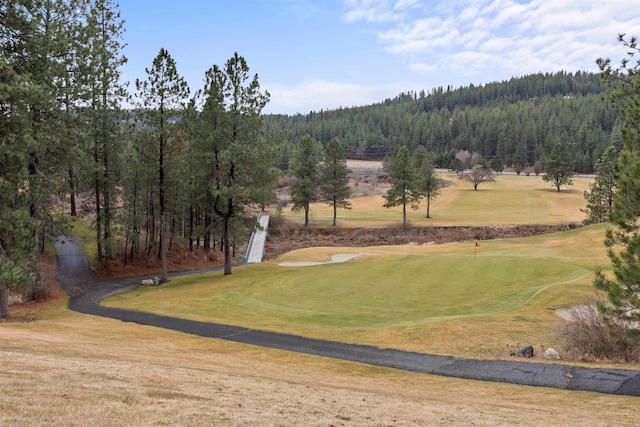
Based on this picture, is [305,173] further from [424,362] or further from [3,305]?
[424,362]

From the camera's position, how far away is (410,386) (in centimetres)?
1350

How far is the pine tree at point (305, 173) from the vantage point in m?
72.9

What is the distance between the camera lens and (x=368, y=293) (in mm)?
26625

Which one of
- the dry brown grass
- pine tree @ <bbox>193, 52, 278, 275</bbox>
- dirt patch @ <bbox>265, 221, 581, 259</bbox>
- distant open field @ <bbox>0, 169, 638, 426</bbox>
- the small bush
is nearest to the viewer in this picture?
the dry brown grass

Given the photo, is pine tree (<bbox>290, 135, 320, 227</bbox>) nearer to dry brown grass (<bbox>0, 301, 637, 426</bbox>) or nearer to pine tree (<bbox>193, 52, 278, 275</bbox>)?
pine tree (<bbox>193, 52, 278, 275</bbox>)

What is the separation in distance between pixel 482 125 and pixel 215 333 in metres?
189

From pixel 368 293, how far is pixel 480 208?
223 feet

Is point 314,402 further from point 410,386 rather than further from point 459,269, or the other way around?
point 459,269

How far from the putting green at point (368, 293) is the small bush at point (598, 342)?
209 inches

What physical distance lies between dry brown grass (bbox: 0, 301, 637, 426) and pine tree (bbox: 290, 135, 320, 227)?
55.5m

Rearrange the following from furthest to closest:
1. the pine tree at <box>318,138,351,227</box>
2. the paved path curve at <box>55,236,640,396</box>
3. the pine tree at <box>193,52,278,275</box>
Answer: the pine tree at <box>318,138,351,227</box>
the pine tree at <box>193,52,278,275</box>
the paved path curve at <box>55,236,640,396</box>

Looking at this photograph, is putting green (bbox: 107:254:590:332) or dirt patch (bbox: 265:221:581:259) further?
dirt patch (bbox: 265:221:581:259)

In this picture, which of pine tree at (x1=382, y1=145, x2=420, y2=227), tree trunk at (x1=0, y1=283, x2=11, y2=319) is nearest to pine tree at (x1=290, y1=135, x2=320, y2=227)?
pine tree at (x1=382, y1=145, x2=420, y2=227)

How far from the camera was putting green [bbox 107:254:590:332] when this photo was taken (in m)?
23.1
